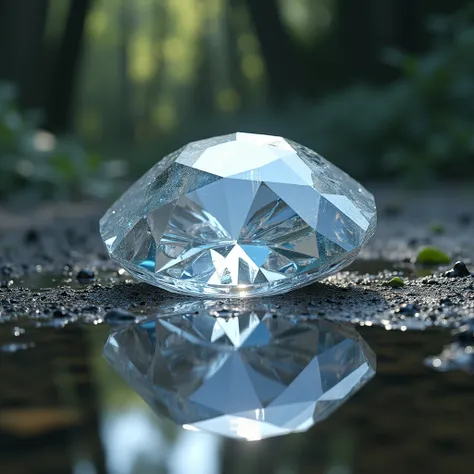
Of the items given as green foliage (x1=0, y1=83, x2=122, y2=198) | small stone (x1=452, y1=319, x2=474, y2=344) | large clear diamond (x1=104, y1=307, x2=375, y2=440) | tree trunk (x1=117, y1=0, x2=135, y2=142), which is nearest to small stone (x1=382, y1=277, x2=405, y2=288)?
large clear diamond (x1=104, y1=307, x2=375, y2=440)

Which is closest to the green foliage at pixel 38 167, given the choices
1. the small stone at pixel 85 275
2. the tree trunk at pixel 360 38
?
the small stone at pixel 85 275

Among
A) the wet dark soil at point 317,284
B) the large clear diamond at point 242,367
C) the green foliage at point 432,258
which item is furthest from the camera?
the green foliage at point 432,258

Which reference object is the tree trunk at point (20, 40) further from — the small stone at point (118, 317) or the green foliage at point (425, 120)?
the small stone at point (118, 317)

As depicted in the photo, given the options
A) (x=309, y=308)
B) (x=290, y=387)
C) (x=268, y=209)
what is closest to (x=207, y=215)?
(x=268, y=209)

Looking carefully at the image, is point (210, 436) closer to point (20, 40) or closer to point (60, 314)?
point (60, 314)

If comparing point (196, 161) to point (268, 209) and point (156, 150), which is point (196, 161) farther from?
point (156, 150)
